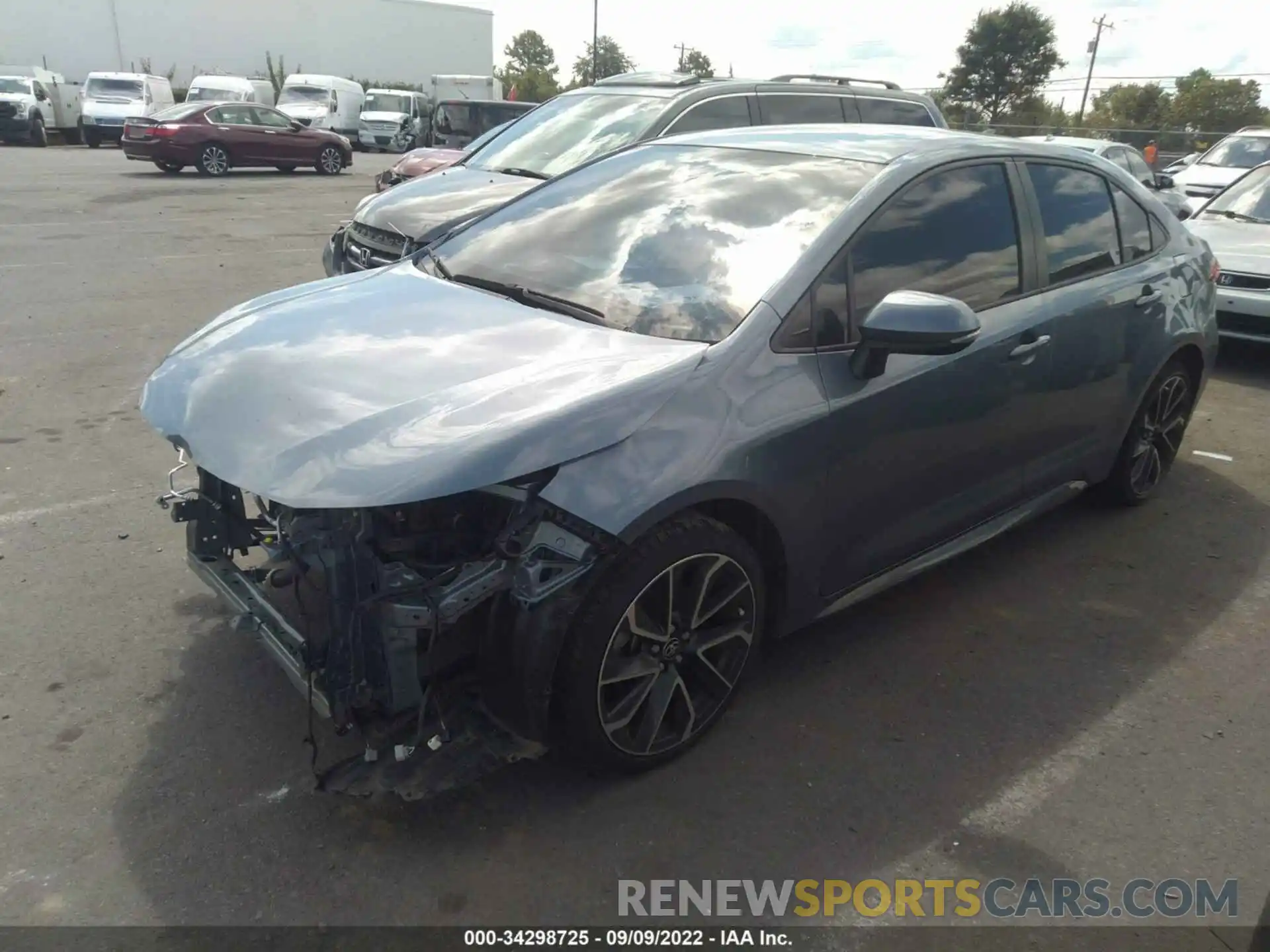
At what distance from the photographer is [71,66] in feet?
153

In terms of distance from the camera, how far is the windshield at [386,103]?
3400cm

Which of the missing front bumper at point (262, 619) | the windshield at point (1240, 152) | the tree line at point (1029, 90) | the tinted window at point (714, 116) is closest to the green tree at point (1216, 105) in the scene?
the tree line at point (1029, 90)

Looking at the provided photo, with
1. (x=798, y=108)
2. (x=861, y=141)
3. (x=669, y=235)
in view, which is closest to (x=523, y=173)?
(x=798, y=108)

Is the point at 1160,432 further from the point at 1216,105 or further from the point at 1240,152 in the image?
the point at 1216,105

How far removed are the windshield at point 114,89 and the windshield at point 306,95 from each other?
5233 mm

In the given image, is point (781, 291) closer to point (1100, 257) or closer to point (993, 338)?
point (993, 338)

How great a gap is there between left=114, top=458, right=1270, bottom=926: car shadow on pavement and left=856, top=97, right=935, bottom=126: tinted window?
6057 mm

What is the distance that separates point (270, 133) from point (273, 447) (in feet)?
70.2

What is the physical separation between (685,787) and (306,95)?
34734 millimetres

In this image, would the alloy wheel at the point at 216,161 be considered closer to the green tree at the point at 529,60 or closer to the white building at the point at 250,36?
the white building at the point at 250,36

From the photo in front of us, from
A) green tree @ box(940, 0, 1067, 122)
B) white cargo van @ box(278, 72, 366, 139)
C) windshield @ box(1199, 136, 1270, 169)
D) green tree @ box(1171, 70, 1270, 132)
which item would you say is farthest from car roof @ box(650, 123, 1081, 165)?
green tree @ box(940, 0, 1067, 122)

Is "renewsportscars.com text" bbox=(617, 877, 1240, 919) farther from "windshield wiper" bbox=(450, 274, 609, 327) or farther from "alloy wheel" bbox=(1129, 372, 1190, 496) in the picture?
"alloy wheel" bbox=(1129, 372, 1190, 496)

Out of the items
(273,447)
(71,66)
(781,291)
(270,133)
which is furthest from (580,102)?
(71,66)

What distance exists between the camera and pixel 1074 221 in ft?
13.5
